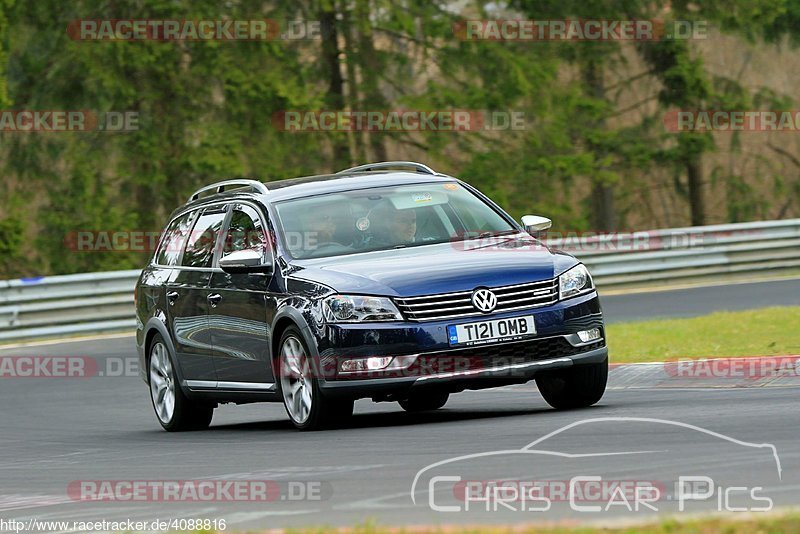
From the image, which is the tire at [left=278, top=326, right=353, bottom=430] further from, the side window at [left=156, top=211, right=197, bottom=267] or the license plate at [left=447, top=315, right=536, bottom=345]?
the side window at [left=156, top=211, right=197, bottom=267]

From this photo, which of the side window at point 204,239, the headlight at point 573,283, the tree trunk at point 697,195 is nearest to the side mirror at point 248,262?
the side window at point 204,239

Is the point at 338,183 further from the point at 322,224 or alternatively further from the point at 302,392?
the point at 302,392

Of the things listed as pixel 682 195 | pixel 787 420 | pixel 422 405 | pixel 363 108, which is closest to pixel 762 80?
pixel 682 195

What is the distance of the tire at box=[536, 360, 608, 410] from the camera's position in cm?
1093

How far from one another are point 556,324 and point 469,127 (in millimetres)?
23642

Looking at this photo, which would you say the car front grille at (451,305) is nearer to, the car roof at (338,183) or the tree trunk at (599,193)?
the car roof at (338,183)

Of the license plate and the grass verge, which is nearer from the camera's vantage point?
the grass verge

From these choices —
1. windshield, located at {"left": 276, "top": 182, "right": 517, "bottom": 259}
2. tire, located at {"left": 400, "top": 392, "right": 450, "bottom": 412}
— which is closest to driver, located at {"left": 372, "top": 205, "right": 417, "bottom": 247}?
windshield, located at {"left": 276, "top": 182, "right": 517, "bottom": 259}

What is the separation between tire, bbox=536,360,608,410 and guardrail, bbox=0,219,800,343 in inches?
540

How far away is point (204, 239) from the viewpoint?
12734mm

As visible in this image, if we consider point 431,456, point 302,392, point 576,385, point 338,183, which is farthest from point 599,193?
point 431,456

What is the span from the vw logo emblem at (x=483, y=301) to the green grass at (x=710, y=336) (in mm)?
3888

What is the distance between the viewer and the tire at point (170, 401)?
12.9 m

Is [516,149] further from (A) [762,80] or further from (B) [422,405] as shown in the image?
(B) [422,405]
